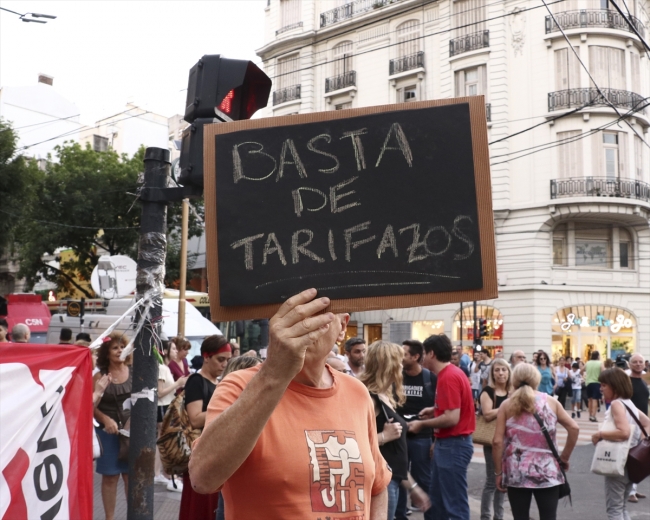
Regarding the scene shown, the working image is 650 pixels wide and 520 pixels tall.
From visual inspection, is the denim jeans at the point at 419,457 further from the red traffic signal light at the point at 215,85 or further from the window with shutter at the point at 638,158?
the window with shutter at the point at 638,158

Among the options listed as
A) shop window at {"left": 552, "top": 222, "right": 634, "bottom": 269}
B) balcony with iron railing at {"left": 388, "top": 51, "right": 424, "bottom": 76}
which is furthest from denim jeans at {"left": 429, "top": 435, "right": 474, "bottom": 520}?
balcony with iron railing at {"left": 388, "top": 51, "right": 424, "bottom": 76}

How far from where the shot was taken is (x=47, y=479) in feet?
13.1

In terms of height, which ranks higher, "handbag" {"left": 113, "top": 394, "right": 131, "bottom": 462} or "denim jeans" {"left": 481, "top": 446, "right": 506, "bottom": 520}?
"handbag" {"left": 113, "top": 394, "right": 131, "bottom": 462}

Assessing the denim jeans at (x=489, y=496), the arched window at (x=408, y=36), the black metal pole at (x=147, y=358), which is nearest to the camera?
A: the black metal pole at (x=147, y=358)

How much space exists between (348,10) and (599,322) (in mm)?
18987

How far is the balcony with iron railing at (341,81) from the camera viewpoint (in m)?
34.7

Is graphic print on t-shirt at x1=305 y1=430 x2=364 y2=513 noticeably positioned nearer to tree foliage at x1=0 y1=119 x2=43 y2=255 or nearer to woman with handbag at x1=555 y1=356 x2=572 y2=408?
woman with handbag at x1=555 y1=356 x2=572 y2=408

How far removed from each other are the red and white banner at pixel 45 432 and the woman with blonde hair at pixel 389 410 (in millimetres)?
2271

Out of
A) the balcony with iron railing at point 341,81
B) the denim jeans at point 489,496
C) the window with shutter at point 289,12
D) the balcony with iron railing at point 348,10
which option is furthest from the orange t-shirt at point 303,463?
the window with shutter at point 289,12

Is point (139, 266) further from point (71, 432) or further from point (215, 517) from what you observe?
point (215, 517)

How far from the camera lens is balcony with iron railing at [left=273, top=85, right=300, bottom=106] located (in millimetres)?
36500

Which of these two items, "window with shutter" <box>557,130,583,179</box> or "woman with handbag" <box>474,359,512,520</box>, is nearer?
"woman with handbag" <box>474,359,512,520</box>

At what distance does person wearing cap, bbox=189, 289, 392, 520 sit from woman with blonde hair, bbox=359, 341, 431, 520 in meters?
3.14

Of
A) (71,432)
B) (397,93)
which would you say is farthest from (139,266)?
(397,93)
